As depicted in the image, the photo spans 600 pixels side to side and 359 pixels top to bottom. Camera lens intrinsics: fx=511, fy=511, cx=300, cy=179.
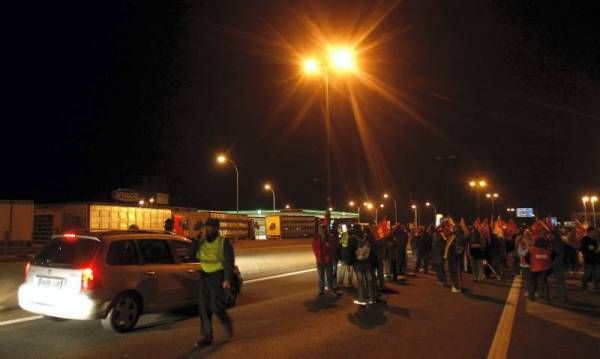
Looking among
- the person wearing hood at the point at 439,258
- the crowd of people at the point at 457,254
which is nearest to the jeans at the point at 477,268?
the crowd of people at the point at 457,254

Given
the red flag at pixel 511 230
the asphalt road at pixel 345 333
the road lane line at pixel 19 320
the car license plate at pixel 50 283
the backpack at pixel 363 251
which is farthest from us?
the red flag at pixel 511 230

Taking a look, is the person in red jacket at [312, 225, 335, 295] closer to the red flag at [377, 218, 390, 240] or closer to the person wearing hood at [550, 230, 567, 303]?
the red flag at [377, 218, 390, 240]

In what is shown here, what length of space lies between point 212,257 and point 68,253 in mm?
2507

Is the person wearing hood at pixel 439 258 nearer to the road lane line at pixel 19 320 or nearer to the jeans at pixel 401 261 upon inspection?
the jeans at pixel 401 261

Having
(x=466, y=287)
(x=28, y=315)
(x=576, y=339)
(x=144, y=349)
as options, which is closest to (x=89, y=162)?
(x=28, y=315)

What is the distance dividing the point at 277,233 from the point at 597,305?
34671mm

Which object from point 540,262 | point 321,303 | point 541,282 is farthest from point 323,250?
point 541,282

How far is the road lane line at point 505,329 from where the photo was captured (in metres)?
6.84

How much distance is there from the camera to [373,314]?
986 cm

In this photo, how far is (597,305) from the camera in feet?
35.8

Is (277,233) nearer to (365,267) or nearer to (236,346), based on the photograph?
(365,267)

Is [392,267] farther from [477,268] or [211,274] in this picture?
[211,274]

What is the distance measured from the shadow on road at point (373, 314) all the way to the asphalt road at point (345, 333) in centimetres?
2

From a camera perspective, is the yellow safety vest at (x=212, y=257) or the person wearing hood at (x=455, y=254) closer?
the yellow safety vest at (x=212, y=257)
